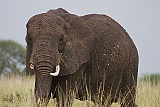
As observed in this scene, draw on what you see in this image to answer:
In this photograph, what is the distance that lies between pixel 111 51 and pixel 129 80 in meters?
0.80

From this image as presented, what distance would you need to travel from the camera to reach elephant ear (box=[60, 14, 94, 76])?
8.98 meters

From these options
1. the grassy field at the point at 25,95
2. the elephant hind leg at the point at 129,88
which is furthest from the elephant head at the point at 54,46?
the elephant hind leg at the point at 129,88

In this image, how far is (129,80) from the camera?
1077cm

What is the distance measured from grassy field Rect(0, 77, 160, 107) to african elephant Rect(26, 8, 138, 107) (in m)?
0.39

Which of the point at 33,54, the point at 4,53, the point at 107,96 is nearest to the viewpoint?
the point at 33,54

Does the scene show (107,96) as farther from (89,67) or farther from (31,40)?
(31,40)

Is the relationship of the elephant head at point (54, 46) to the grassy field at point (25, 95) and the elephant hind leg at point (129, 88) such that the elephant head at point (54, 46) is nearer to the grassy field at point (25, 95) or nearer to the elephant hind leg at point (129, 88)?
the grassy field at point (25, 95)

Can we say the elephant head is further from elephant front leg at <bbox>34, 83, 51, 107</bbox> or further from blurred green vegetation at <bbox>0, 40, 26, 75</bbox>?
blurred green vegetation at <bbox>0, 40, 26, 75</bbox>

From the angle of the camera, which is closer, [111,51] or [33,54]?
[33,54]

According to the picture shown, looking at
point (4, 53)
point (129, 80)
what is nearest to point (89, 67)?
point (129, 80)

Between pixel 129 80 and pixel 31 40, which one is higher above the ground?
pixel 31 40

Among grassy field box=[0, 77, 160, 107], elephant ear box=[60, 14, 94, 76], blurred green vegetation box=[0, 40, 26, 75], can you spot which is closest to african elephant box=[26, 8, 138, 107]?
elephant ear box=[60, 14, 94, 76]

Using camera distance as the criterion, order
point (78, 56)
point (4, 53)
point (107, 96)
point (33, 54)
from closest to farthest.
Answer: point (33, 54), point (78, 56), point (107, 96), point (4, 53)

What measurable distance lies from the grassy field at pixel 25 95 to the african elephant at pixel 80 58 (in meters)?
0.39
